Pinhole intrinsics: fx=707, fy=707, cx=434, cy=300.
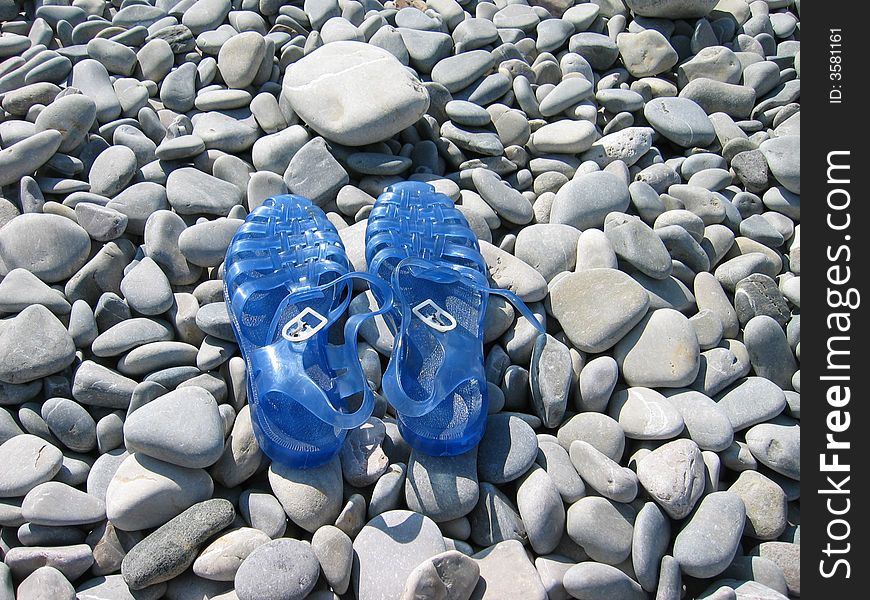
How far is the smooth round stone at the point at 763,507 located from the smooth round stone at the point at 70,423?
1.43m

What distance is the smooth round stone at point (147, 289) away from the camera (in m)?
1.73

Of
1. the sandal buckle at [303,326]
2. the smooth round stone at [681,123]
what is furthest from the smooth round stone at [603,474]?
the smooth round stone at [681,123]

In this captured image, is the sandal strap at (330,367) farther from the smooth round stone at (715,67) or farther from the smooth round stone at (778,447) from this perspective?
the smooth round stone at (715,67)

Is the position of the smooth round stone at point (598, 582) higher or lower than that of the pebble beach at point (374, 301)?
lower

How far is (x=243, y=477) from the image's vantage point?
1.49 m

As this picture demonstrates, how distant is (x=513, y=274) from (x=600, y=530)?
705mm

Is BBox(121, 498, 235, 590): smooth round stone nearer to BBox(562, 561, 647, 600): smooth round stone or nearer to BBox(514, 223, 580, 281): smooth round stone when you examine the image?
BBox(562, 561, 647, 600): smooth round stone

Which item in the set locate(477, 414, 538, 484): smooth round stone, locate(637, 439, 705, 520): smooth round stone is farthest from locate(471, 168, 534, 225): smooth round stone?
locate(637, 439, 705, 520): smooth round stone

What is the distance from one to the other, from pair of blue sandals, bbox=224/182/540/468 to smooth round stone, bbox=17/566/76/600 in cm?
44

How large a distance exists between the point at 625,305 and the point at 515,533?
0.64 m

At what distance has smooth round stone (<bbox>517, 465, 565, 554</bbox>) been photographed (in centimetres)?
144

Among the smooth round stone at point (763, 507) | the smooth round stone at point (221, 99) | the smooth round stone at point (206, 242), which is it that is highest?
the smooth round stone at point (221, 99)
